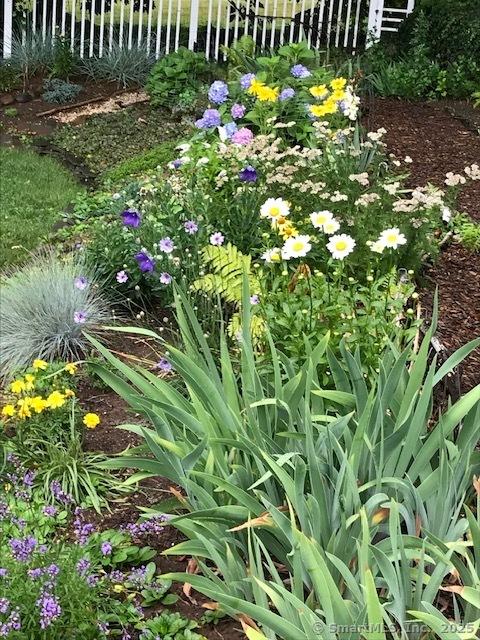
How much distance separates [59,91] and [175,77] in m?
1.38

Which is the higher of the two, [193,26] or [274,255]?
[274,255]

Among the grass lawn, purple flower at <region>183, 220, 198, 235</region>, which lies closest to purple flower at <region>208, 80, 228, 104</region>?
the grass lawn

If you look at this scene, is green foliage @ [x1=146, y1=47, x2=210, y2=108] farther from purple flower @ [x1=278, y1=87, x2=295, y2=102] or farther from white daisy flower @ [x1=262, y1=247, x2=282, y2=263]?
white daisy flower @ [x1=262, y1=247, x2=282, y2=263]

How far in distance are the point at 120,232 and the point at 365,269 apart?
57.6 inches

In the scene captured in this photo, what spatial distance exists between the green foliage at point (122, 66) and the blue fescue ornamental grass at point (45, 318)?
21.0ft

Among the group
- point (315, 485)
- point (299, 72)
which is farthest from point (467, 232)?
point (315, 485)

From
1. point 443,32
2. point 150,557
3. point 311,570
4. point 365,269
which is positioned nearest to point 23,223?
point 365,269

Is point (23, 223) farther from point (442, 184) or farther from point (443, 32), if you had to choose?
point (443, 32)

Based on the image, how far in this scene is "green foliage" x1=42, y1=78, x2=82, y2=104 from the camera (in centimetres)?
939

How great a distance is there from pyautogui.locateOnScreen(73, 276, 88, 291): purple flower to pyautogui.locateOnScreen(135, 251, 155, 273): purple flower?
0.95ft

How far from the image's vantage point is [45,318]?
4.07 meters

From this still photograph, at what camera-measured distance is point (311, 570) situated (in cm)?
197

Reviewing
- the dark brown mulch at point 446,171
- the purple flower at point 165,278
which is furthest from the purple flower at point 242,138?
the purple flower at point 165,278

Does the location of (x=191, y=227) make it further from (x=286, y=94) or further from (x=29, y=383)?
(x=286, y=94)
